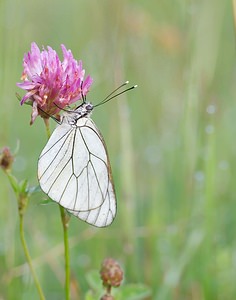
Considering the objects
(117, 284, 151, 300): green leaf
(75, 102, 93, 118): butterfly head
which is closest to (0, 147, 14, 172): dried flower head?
(75, 102, 93, 118): butterfly head

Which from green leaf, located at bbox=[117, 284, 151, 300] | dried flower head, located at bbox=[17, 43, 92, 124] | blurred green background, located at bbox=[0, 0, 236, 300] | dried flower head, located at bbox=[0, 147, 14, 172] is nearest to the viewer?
dried flower head, located at bbox=[17, 43, 92, 124]

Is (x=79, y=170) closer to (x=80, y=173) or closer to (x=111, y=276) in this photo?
(x=80, y=173)

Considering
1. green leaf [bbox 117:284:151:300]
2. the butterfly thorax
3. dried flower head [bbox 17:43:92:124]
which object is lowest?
green leaf [bbox 117:284:151:300]

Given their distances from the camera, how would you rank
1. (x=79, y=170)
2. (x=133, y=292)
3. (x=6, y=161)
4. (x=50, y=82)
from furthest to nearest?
(x=133, y=292) < (x=79, y=170) < (x=6, y=161) < (x=50, y=82)

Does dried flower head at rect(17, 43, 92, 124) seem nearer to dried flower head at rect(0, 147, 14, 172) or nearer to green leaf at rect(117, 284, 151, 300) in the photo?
dried flower head at rect(0, 147, 14, 172)

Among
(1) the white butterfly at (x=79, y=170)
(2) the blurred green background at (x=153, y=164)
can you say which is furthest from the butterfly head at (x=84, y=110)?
(2) the blurred green background at (x=153, y=164)

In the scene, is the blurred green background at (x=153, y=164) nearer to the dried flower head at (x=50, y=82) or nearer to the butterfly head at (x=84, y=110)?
the butterfly head at (x=84, y=110)

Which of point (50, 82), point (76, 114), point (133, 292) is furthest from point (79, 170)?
point (133, 292)
